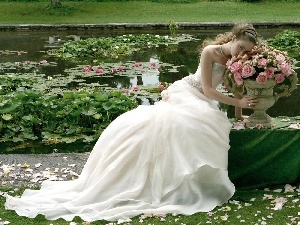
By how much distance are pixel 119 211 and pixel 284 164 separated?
1377mm

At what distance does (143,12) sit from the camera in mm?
23062

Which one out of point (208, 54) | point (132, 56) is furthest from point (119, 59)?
point (208, 54)

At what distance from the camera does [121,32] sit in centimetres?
1869

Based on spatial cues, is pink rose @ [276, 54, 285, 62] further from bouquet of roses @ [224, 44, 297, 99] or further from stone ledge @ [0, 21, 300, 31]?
stone ledge @ [0, 21, 300, 31]

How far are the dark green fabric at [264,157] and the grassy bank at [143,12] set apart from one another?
52.1 ft

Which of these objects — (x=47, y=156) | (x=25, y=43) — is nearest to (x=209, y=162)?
(x=47, y=156)

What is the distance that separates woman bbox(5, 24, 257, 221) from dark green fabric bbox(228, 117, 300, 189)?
0.26m

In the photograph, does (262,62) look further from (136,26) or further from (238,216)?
(136,26)

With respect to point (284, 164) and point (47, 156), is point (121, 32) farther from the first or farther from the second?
point (284, 164)

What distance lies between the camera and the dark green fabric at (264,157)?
4.67 metres

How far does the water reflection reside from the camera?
8.68m

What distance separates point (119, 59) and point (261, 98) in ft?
26.6

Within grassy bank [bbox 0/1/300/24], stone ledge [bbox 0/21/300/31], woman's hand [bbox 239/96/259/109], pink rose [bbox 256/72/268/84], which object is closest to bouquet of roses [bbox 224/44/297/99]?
pink rose [bbox 256/72/268/84]

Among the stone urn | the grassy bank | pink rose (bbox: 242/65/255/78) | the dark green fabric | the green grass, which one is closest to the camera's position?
the green grass
